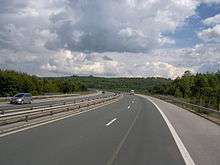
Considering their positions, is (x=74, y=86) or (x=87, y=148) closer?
(x=87, y=148)

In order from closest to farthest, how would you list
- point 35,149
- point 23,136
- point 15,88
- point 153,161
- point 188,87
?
1. point 153,161
2. point 35,149
3. point 23,136
4. point 15,88
5. point 188,87

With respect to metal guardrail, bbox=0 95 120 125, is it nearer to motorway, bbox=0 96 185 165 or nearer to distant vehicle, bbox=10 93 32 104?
motorway, bbox=0 96 185 165

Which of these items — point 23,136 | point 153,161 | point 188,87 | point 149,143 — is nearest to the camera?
point 153,161

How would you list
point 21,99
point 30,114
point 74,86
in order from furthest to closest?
point 74,86
point 21,99
point 30,114

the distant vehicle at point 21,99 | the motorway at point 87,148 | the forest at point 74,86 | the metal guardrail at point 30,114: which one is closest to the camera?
the motorway at point 87,148

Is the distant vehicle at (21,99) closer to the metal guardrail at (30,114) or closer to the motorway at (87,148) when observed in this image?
the metal guardrail at (30,114)

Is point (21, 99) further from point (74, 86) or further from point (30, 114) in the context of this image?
point (74, 86)

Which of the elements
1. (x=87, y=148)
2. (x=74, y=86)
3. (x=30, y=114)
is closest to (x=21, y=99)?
(x=30, y=114)

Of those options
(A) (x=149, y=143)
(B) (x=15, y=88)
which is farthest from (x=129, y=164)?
(B) (x=15, y=88)

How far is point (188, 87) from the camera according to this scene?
146375 mm

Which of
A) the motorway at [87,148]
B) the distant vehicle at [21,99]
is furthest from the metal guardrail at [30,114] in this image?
the distant vehicle at [21,99]

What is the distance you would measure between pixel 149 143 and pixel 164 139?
1582 mm

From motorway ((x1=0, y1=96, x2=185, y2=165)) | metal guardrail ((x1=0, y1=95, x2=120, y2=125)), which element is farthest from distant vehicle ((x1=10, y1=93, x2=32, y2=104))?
motorway ((x1=0, y1=96, x2=185, y2=165))

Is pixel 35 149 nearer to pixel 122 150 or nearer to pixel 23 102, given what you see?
pixel 122 150
